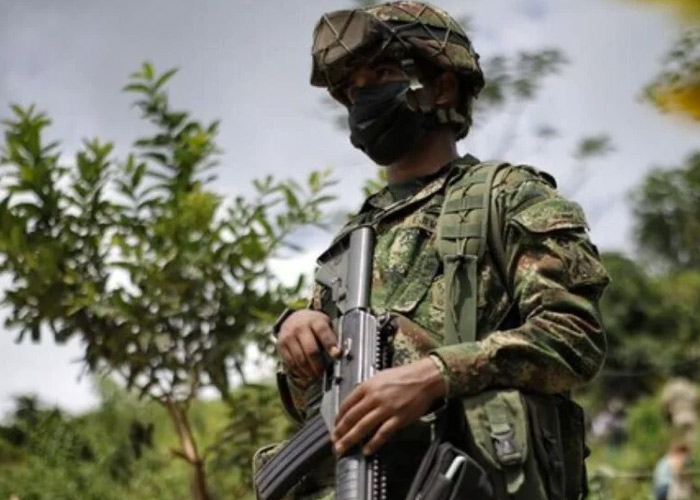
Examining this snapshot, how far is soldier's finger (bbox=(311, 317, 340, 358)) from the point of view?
3184 mm

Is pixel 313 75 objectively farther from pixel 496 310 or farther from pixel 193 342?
pixel 193 342

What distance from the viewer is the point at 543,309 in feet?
10.1

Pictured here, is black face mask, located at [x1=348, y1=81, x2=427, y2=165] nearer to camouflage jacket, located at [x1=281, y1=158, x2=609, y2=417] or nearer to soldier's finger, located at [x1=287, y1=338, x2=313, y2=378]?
camouflage jacket, located at [x1=281, y1=158, x2=609, y2=417]

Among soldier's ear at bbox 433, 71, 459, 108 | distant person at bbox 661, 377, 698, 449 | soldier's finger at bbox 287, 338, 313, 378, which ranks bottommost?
soldier's finger at bbox 287, 338, 313, 378

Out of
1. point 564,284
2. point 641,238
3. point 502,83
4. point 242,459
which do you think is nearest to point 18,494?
point 242,459

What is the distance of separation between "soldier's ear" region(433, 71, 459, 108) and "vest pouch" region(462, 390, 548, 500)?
62cm

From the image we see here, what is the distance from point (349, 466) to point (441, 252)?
0.42 m

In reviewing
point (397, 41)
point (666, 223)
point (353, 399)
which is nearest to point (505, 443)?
point (353, 399)

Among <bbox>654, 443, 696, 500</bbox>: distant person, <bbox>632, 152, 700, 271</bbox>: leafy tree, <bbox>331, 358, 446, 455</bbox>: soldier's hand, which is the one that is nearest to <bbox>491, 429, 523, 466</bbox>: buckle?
<bbox>331, 358, 446, 455</bbox>: soldier's hand

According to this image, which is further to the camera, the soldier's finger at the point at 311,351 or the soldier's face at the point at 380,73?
the soldier's face at the point at 380,73

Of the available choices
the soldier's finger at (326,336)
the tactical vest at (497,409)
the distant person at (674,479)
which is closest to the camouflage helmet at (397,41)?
the tactical vest at (497,409)

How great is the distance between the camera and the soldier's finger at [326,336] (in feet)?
Answer: 10.4

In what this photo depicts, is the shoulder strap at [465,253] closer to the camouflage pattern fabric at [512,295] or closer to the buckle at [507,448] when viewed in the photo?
the camouflage pattern fabric at [512,295]

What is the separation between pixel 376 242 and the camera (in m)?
3.34
